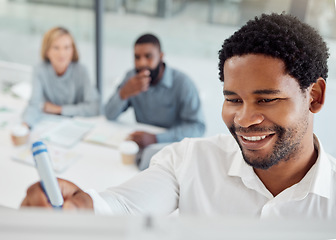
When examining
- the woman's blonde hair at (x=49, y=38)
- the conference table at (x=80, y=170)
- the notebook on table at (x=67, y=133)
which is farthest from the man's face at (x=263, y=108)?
the woman's blonde hair at (x=49, y=38)

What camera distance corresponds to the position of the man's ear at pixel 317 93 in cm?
42

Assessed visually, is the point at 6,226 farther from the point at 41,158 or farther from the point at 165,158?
the point at 165,158

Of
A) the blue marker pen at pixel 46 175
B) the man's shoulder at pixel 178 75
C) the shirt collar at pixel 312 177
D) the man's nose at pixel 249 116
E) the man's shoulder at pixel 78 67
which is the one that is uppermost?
the man's shoulder at pixel 78 67

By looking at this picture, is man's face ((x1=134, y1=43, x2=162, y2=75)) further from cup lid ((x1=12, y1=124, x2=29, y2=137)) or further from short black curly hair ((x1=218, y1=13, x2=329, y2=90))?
short black curly hair ((x1=218, y1=13, x2=329, y2=90))

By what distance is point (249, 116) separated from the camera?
15.7 inches

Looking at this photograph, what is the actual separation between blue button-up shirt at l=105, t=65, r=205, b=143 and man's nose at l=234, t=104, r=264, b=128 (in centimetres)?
46

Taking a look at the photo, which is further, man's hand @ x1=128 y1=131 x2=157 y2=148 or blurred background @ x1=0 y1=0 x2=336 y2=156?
blurred background @ x1=0 y1=0 x2=336 y2=156

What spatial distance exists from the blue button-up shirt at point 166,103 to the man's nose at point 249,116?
455 mm

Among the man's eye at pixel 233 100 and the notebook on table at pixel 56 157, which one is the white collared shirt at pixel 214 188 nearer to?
the man's eye at pixel 233 100

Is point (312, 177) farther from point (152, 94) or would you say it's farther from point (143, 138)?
point (152, 94)

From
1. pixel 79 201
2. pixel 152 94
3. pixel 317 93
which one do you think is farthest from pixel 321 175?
pixel 152 94

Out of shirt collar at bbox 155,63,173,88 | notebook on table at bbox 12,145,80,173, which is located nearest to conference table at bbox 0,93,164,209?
notebook on table at bbox 12,145,80,173

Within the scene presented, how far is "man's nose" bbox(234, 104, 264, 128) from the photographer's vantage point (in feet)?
1.31

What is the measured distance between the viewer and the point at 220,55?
444mm
